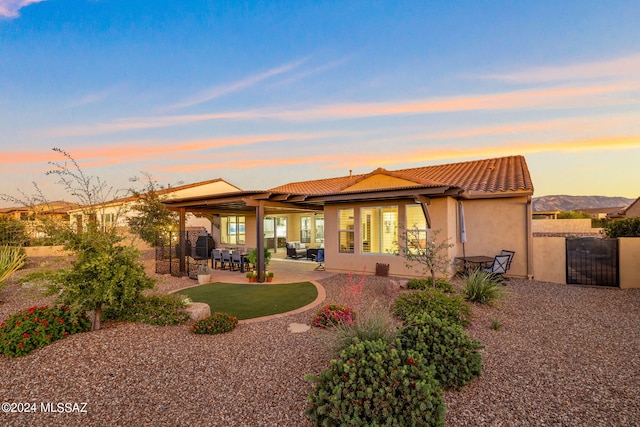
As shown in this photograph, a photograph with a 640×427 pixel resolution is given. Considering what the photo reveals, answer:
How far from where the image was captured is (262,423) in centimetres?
281

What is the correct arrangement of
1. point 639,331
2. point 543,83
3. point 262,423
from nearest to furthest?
point 262,423 → point 639,331 → point 543,83

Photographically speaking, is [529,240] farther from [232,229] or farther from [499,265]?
[232,229]

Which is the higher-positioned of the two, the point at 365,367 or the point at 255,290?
the point at 365,367

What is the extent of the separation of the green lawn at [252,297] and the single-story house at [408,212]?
1229 millimetres

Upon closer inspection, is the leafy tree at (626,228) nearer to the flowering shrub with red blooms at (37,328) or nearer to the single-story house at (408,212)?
the single-story house at (408,212)

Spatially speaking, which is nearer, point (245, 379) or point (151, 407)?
point (151, 407)

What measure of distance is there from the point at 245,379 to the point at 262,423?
2.95ft

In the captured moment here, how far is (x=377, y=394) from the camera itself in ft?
8.54

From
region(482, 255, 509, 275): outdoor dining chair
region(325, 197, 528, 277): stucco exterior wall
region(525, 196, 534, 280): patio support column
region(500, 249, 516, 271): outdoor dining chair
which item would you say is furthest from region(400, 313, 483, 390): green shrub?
region(525, 196, 534, 280): patio support column

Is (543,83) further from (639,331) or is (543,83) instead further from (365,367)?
(365,367)

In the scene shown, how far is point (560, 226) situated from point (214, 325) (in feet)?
90.3

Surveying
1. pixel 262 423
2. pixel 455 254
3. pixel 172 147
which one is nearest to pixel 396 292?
pixel 455 254

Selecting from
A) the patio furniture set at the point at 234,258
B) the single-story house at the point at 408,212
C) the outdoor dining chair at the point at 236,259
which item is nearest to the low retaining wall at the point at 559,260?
the single-story house at the point at 408,212

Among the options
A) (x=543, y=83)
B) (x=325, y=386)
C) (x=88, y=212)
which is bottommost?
(x=325, y=386)
